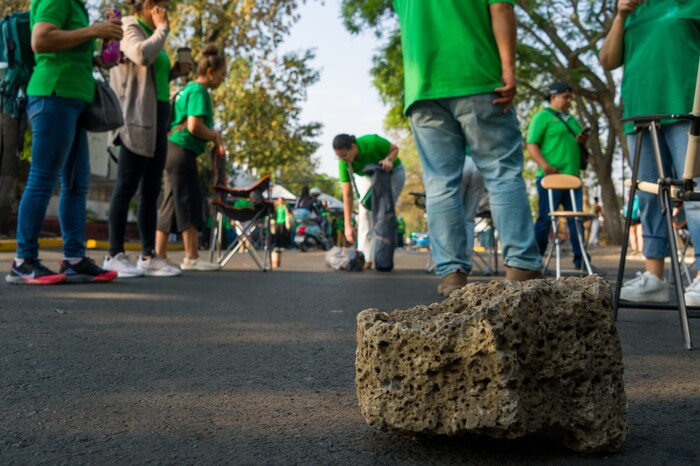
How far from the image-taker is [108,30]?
5.53 meters

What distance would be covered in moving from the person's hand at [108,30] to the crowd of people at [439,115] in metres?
0.01

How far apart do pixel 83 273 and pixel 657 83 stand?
434 centimetres

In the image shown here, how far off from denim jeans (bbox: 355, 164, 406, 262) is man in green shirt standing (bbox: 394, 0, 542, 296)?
4.62m

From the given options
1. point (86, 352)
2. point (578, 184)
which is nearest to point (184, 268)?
point (578, 184)

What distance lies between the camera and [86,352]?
2967mm

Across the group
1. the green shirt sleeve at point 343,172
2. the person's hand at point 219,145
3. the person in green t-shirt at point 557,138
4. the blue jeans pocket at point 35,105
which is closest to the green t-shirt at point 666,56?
the person in green t-shirt at point 557,138

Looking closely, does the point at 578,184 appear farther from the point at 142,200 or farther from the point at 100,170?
the point at 100,170

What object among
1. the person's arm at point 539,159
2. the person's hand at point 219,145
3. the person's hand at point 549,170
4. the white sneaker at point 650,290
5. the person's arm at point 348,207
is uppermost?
the person's hand at point 219,145

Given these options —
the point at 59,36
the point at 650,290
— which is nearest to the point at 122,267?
the point at 59,36

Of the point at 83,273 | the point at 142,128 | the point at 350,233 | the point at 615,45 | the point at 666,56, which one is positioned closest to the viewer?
the point at 666,56

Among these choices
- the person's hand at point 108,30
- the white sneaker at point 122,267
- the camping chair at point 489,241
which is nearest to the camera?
the person's hand at point 108,30

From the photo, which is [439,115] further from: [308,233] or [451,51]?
[308,233]

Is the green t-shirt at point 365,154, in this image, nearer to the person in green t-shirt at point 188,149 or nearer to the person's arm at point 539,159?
the person in green t-shirt at point 188,149

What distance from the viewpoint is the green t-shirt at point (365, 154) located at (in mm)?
9602
